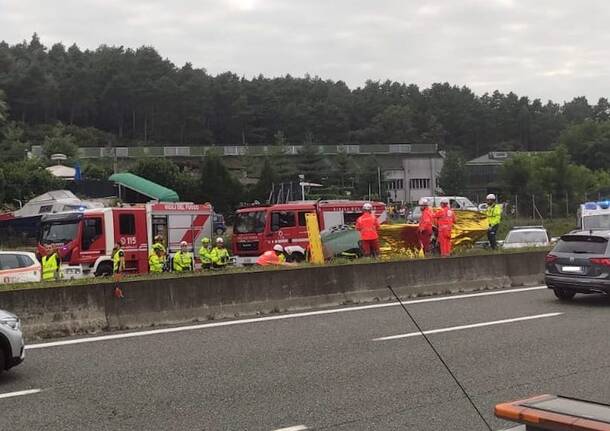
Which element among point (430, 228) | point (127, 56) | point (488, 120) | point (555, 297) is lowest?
point (555, 297)

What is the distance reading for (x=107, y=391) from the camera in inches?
297

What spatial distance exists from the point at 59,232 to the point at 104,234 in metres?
1.46

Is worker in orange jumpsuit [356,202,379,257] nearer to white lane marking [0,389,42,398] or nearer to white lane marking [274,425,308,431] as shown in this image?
white lane marking [0,389,42,398]

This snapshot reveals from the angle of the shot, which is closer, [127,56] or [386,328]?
[386,328]

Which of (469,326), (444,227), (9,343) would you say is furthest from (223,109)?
(9,343)

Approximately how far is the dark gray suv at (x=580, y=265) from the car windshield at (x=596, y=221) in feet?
39.8

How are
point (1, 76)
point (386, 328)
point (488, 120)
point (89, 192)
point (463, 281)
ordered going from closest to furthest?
1. point (386, 328)
2. point (463, 281)
3. point (89, 192)
4. point (1, 76)
5. point (488, 120)

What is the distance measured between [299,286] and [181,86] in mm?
139394

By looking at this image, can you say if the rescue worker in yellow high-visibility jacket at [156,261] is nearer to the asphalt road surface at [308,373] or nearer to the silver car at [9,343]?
the asphalt road surface at [308,373]

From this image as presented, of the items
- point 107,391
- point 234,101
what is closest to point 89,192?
point 107,391

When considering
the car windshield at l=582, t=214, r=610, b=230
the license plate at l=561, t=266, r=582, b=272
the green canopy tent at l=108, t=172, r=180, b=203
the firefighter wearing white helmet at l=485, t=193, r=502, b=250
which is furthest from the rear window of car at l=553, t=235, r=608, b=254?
the green canopy tent at l=108, t=172, r=180, b=203

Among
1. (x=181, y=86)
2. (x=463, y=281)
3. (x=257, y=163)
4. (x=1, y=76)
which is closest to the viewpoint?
(x=463, y=281)

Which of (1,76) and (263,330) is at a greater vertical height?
(1,76)

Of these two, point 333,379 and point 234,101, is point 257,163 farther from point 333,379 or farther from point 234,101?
point 333,379
